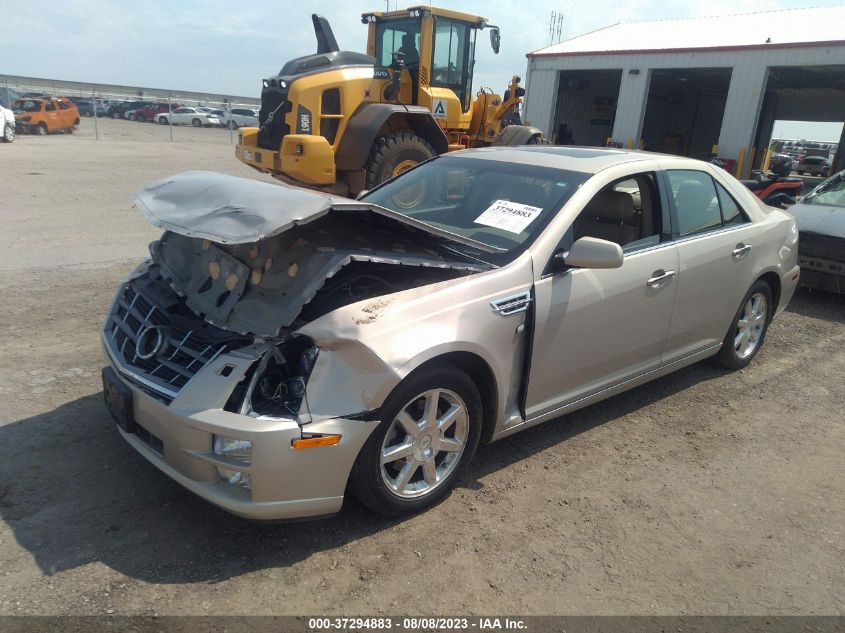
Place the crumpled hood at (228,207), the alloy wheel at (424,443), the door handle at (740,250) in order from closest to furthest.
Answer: the crumpled hood at (228,207)
the alloy wheel at (424,443)
the door handle at (740,250)

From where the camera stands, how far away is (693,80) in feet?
78.2

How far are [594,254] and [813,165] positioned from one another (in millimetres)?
39683

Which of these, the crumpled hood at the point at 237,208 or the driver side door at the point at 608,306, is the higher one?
the crumpled hood at the point at 237,208

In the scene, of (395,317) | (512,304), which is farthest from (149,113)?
(395,317)

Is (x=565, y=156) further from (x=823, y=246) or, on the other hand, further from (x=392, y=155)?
(x=392, y=155)

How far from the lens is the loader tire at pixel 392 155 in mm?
10305

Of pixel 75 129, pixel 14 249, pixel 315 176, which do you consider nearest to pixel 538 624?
pixel 14 249

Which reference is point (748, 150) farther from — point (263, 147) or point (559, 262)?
point (559, 262)

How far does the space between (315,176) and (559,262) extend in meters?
6.82

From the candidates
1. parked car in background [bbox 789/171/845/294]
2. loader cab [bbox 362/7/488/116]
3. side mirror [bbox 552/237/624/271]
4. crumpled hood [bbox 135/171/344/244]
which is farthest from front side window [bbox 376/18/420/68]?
side mirror [bbox 552/237/624/271]

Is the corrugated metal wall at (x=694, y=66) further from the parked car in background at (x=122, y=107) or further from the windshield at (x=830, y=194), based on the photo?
the parked car in background at (x=122, y=107)

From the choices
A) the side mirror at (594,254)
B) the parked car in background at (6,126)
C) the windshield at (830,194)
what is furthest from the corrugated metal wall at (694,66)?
the parked car in background at (6,126)

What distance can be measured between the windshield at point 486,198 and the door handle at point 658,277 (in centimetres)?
72

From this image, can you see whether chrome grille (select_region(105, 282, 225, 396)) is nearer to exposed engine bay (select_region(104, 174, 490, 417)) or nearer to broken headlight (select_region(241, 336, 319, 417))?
exposed engine bay (select_region(104, 174, 490, 417))
